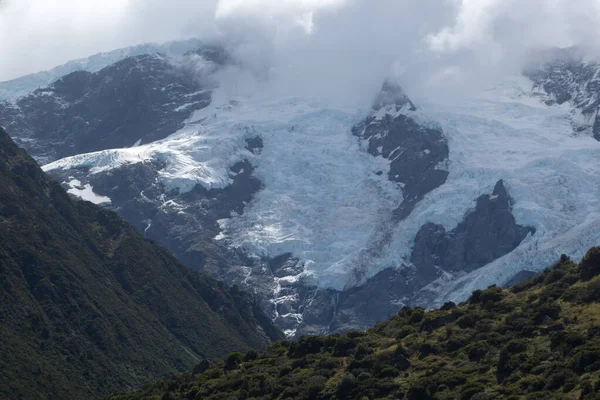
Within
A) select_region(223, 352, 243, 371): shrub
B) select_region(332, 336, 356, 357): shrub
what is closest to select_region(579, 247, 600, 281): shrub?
select_region(332, 336, 356, 357): shrub

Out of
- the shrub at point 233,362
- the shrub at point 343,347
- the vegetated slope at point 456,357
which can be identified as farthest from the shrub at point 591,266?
the shrub at point 233,362

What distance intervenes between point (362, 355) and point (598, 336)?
75.9ft

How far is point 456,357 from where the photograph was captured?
337 ft

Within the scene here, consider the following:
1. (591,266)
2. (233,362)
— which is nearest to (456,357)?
(591,266)

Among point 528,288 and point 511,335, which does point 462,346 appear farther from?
point 528,288

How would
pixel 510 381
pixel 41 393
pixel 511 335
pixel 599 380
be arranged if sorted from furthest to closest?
A: pixel 41 393, pixel 511 335, pixel 510 381, pixel 599 380

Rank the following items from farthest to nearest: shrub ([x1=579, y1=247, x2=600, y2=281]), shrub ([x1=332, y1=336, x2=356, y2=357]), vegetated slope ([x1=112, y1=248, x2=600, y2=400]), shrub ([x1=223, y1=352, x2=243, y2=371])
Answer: shrub ([x1=223, y1=352, x2=243, y2=371]) → shrub ([x1=332, y1=336, x2=356, y2=357]) → shrub ([x1=579, y1=247, x2=600, y2=281]) → vegetated slope ([x1=112, y1=248, x2=600, y2=400])

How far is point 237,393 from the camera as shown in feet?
355

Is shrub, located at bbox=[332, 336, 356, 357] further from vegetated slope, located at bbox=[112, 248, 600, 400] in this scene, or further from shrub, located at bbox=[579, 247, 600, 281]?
shrub, located at bbox=[579, 247, 600, 281]

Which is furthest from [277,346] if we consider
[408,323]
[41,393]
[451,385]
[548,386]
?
[41,393]

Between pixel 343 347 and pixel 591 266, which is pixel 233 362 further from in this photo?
pixel 591 266

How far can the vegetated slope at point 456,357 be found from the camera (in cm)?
9125

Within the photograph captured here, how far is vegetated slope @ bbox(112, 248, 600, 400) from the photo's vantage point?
91250mm

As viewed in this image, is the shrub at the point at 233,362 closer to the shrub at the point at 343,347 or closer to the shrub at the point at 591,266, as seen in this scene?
the shrub at the point at 343,347
